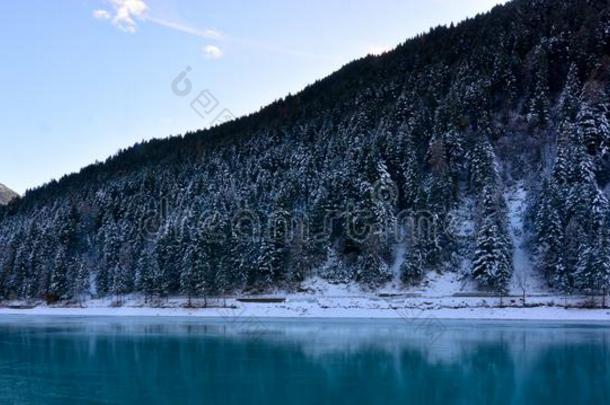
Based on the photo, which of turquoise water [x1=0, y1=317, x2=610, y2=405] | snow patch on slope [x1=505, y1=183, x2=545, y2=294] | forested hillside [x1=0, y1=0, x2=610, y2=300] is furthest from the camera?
forested hillside [x1=0, y1=0, x2=610, y2=300]

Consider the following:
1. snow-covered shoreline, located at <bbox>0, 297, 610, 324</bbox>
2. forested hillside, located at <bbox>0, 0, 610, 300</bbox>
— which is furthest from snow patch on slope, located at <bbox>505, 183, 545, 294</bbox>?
snow-covered shoreline, located at <bbox>0, 297, 610, 324</bbox>

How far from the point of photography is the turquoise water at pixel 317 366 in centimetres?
1923

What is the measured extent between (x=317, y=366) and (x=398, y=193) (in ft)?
165

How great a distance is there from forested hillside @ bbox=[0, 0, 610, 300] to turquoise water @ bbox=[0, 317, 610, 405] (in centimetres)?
1899

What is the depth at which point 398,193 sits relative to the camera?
7325cm

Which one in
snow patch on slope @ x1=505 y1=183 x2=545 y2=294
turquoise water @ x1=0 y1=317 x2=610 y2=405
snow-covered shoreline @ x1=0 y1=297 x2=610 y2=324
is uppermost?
snow patch on slope @ x1=505 y1=183 x2=545 y2=294

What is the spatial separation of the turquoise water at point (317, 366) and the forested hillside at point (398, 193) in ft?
62.3

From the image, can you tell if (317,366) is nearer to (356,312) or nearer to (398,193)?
(356,312)

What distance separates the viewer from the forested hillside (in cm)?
6050

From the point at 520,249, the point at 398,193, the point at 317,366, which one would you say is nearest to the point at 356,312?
the point at 520,249

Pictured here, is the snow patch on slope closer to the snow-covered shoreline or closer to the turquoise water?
the snow-covered shoreline

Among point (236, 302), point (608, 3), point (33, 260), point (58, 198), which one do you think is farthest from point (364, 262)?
point (58, 198)

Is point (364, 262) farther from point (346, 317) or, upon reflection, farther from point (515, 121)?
point (515, 121)

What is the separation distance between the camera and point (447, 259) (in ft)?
206
